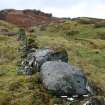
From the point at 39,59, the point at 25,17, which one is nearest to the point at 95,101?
the point at 39,59

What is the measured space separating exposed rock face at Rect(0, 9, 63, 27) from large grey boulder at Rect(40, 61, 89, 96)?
257 feet

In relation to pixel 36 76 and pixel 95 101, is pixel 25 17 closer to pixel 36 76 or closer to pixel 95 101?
pixel 36 76

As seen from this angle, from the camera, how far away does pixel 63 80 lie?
2788cm

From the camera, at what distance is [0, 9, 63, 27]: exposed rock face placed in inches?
4327

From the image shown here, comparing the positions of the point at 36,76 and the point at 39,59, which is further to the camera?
the point at 39,59

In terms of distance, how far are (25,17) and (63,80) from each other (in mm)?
85780

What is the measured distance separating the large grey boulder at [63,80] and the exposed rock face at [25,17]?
78.2 m

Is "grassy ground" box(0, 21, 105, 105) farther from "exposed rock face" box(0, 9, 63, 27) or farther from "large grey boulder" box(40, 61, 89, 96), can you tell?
"exposed rock face" box(0, 9, 63, 27)

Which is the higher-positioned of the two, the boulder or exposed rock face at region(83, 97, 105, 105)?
the boulder

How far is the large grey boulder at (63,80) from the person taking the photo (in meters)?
27.6

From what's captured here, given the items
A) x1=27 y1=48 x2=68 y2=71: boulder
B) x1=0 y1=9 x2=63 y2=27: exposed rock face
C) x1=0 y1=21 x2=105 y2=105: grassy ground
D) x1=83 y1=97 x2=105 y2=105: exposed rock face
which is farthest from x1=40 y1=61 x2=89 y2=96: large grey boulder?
x1=0 y1=9 x2=63 y2=27: exposed rock face

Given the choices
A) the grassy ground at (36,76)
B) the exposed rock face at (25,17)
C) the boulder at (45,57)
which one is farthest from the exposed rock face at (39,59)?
the exposed rock face at (25,17)

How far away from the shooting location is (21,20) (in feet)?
364

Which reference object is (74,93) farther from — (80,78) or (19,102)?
(19,102)
